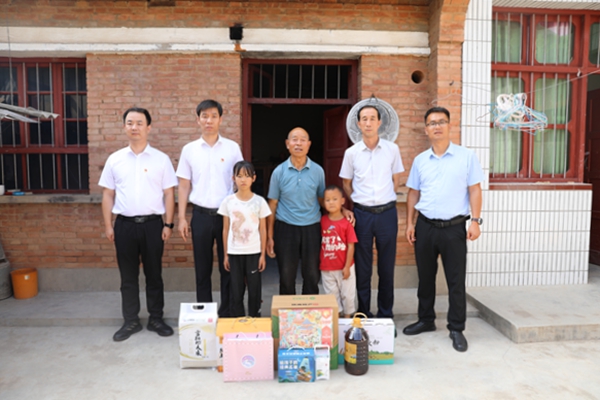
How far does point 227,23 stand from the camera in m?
5.18

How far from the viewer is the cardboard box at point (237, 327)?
3.34 meters

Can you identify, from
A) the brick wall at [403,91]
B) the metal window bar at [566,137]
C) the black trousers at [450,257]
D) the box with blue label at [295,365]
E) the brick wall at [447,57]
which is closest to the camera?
the box with blue label at [295,365]

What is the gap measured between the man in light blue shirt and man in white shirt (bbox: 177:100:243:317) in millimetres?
1824

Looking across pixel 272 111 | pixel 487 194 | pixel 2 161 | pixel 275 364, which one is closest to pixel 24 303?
pixel 2 161

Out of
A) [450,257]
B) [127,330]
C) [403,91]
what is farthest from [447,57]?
[127,330]

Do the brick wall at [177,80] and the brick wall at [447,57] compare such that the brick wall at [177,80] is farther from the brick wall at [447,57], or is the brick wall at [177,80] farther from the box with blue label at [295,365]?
the box with blue label at [295,365]

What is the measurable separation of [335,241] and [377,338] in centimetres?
94

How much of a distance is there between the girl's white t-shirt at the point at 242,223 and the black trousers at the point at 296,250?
0.87 ft

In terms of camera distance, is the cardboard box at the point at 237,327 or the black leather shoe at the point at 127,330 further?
the black leather shoe at the point at 127,330

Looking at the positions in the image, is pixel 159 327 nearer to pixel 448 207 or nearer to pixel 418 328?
pixel 418 328

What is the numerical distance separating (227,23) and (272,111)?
6126mm

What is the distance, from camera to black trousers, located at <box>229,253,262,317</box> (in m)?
3.88

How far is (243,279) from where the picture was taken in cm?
396

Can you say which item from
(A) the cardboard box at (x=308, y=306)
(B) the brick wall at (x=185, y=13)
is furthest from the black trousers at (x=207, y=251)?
(B) the brick wall at (x=185, y=13)
